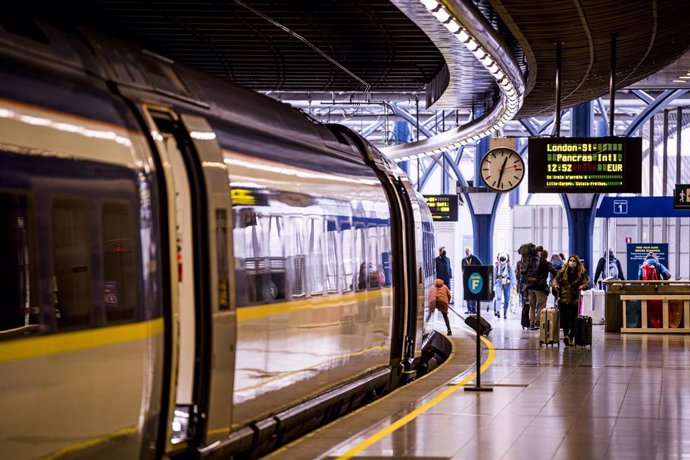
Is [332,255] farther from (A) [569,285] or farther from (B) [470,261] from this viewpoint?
(B) [470,261]

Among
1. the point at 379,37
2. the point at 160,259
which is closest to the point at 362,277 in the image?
the point at 160,259

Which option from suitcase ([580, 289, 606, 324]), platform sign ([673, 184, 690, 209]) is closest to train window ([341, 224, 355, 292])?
suitcase ([580, 289, 606, 324])

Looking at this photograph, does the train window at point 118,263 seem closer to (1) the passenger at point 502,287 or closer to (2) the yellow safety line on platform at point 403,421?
(2) the yellow safety line on platform at point 403,421

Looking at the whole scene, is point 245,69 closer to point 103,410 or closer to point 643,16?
point 643,16

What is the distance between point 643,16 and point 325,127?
496 cm

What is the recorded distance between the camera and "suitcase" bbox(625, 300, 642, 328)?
25891mm

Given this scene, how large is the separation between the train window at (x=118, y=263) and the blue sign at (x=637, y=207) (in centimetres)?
2955

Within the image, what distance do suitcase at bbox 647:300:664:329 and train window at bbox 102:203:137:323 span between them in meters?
19.6

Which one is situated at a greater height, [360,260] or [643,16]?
[643,16]

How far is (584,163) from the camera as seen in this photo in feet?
66.2

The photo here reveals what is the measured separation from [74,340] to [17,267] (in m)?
0.63

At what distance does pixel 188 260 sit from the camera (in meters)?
8.80

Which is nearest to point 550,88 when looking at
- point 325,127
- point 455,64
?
point 455,64

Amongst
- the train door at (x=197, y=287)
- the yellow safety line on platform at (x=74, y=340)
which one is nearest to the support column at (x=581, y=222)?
the train door at (x=197, y=287)
